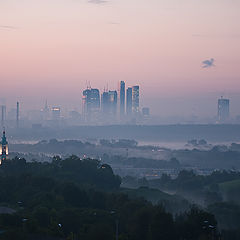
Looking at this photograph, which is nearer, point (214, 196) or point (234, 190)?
point (214, 196)

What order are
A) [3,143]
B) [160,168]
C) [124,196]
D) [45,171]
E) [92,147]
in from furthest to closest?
1. [92,147]
2. [160,168]
3. [3,143]
4. [45,171]
5. [124,196]

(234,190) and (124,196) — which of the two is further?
(234,190)

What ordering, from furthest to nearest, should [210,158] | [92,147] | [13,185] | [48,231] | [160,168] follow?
→ [92,147]
[210,158]
[160,168]
[13,185]
[48,231]

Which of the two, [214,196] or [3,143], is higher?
[3,143]

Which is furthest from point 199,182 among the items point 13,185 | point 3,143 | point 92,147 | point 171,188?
point 92,147

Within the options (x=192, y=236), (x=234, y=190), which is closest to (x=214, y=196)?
(x=234, y=190)

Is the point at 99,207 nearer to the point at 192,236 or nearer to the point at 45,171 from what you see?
the point at 192,236

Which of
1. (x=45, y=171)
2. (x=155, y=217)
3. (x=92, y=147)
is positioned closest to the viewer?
(x=155, y=217)

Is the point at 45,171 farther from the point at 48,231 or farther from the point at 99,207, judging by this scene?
the point at 48,231

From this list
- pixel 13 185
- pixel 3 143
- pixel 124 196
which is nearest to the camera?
pixel 124 196
